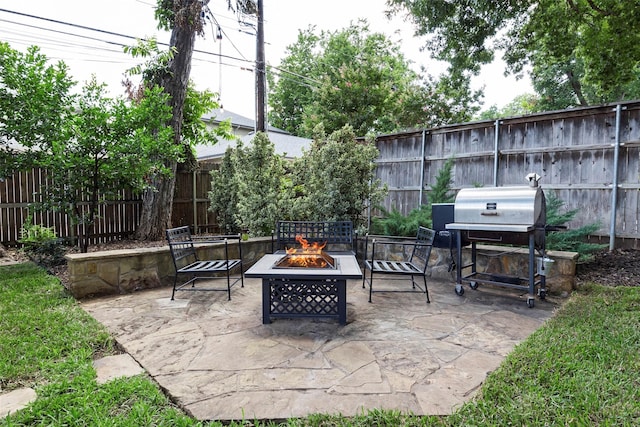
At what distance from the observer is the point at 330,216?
5207 millimetres

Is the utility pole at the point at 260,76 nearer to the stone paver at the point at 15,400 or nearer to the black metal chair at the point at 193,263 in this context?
the black metal chair at the point at 193,263

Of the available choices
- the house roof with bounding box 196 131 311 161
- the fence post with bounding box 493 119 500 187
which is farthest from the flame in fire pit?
the house roof with bounding box 196 131 311 161

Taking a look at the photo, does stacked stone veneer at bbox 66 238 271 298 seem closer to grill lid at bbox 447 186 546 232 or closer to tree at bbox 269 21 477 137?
grill lid at bbox 447 186 546 232

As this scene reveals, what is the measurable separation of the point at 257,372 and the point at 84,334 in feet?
4.76

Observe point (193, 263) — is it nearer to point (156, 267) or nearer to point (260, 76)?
point (156, 267)

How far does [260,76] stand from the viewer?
8852 millimetres

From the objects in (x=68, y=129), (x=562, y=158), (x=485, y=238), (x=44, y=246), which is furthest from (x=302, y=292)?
(x=562, y=158)

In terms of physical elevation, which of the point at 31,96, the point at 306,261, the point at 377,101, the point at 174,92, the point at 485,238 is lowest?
the point at 306,261

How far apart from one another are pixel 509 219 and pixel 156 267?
3.90 m

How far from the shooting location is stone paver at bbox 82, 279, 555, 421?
1846 millimetres

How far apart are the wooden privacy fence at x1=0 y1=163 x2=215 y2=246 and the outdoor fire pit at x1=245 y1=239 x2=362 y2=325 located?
3.73m

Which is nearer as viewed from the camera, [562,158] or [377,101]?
[562,158]

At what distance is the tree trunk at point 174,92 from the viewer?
20.1ft

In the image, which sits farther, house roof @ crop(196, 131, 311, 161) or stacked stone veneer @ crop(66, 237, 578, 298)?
house roof @ crop(196, 131, 311, 161)
